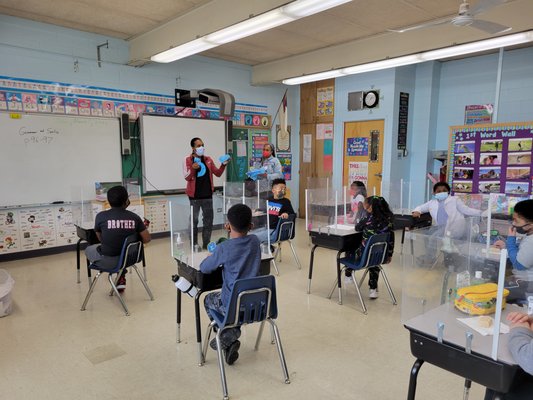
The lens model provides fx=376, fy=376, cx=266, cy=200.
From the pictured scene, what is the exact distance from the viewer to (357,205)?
4605 mm

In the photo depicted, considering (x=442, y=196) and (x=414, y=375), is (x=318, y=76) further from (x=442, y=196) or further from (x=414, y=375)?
(x=414, y=375)

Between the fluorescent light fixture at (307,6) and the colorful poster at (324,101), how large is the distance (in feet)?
14.0

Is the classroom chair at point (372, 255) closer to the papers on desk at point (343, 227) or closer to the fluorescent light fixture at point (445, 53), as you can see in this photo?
the papers on desk at point (343, 227)

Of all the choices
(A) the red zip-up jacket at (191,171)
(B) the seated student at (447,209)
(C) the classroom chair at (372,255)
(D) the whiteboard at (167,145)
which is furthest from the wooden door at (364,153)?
(C) the classroom chair at (372,255)

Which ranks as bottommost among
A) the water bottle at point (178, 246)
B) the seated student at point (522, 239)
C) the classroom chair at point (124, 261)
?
the classroom chair at point (124, 261)

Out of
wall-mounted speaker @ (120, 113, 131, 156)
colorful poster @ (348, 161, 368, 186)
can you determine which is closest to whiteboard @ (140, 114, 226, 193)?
wall-mounted speaker @ (120, 113, 131, 156)

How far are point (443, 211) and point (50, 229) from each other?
523cm

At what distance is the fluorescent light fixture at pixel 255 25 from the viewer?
11.0ft

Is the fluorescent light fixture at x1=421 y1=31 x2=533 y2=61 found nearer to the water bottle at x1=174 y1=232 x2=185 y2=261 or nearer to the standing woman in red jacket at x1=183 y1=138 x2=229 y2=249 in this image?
the standing woman in red jacket at x1=183 y1=138 x2=229 y2=249

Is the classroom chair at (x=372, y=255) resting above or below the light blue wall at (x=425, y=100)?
below

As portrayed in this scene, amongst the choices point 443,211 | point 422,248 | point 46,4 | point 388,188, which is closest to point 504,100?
point 388,188

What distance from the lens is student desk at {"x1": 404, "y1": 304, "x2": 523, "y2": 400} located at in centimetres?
140

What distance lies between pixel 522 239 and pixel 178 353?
255cm

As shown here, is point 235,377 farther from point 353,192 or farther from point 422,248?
point 353,192
